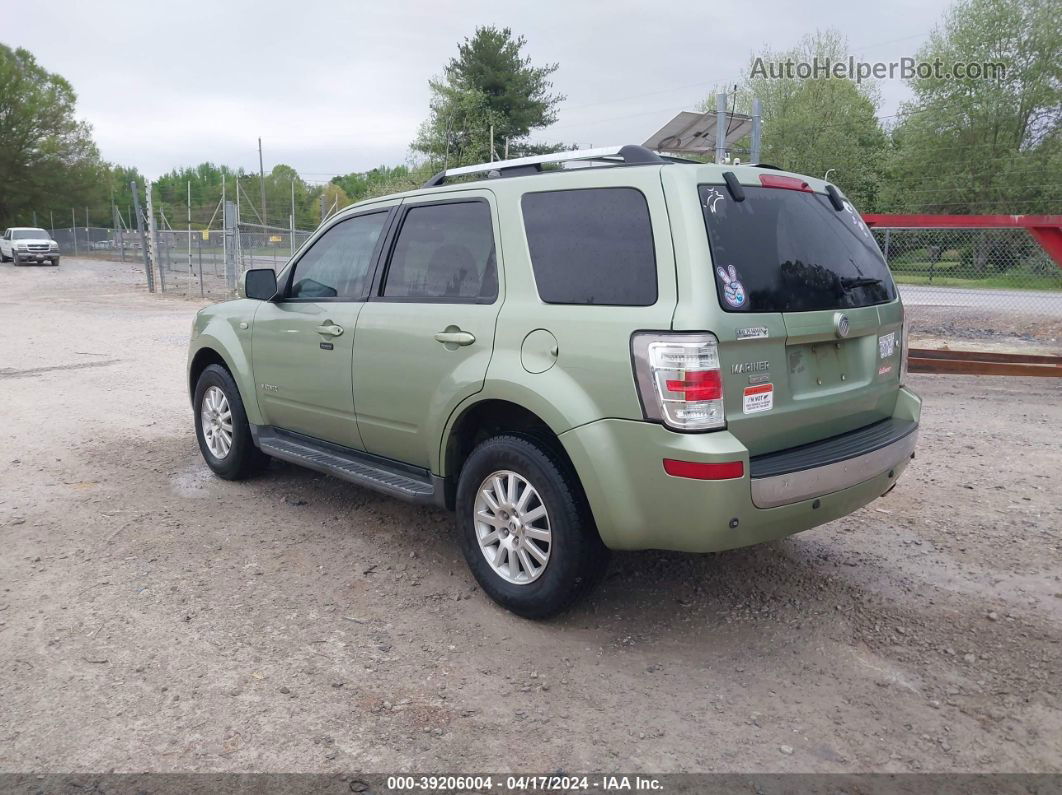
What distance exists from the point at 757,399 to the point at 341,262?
2.67 meters

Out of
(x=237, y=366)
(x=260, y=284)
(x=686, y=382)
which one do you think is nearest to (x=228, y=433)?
(x=237, y=366)

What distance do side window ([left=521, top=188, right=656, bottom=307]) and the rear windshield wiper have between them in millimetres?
987

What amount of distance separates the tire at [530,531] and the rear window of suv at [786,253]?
1.01 meters

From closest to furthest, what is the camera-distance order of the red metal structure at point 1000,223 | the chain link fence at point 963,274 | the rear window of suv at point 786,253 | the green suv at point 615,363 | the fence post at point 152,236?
the green suv at point 615,363 < the rear window of suv at point 786,253 < the red metal structure at point 1000,223 < the chain link fence at point 963,274 < the fence post at point 152,236

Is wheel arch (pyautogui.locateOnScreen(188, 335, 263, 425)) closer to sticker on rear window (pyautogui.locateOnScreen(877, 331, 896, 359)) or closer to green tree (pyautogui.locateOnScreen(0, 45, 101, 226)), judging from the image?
sticker on rear window (pyautogui.locateOnScreen(877, 331, 896, 359))

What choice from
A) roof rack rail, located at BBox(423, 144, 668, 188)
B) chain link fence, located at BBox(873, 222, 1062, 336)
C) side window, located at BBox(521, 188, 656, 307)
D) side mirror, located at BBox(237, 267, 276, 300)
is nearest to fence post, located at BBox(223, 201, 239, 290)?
chain link fence, located at BBox(873, 222, 1062, 336)

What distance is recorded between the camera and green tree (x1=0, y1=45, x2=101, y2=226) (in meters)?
56.8

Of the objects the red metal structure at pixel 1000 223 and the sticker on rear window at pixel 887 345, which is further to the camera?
the red metal structure at pixel 1000 223

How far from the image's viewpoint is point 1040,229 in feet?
31.4

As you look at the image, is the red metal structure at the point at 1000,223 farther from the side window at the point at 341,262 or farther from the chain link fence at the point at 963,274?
the side window at the point at 341,262

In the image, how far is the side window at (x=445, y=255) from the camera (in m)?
4.00

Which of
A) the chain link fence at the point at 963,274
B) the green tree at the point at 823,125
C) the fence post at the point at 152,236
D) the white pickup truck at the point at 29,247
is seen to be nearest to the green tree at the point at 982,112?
the green tree at the point at 823,125

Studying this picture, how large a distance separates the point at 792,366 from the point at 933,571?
5.42ft

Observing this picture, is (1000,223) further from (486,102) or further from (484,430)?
(486,102)
